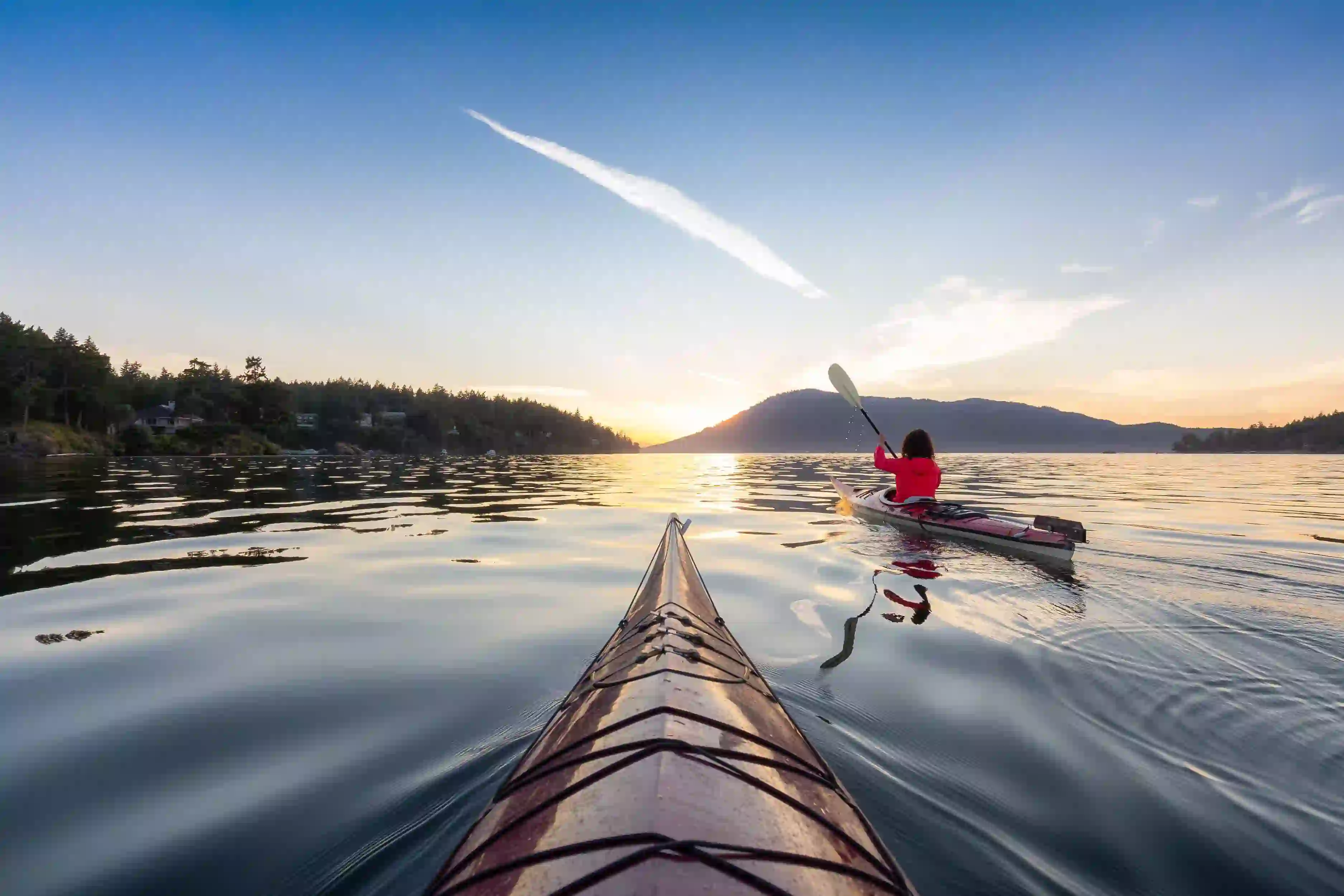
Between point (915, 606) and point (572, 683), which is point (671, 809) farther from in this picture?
point (915, 606)

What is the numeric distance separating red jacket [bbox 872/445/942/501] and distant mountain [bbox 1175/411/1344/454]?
131542 mm

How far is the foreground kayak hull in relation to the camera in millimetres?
1586

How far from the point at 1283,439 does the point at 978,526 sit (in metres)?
150

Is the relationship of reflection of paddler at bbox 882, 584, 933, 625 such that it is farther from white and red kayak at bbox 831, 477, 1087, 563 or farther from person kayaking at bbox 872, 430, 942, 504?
person kayaking at bbox 872, 430, 942, 504

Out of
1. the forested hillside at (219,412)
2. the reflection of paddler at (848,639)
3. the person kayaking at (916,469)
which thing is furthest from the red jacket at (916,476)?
the forested hillside at (219,412)

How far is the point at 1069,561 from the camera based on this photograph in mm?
8781

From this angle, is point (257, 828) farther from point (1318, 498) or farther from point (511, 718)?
point (1318, 498)

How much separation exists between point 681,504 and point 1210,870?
17.1m

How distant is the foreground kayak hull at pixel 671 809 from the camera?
1.59 metres

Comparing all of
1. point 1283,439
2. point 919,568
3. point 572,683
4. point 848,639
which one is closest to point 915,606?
point 848,639

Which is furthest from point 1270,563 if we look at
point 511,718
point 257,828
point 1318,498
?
point 1318,498

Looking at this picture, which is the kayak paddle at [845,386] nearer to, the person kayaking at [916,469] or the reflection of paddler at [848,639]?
the person kayaking at [916,469]

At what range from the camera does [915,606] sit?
680 cm

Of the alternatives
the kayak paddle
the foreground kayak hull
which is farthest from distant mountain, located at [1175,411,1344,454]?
the foreground kayak hull
